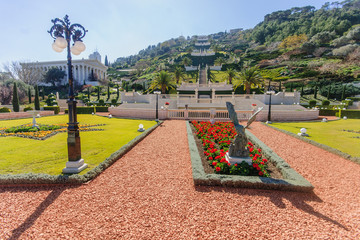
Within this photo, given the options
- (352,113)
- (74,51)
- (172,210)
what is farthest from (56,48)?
(352,113)

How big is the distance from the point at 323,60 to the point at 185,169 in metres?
76.8

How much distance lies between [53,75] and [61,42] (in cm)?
8396

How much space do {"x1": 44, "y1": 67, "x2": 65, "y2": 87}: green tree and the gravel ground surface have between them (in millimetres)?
84246

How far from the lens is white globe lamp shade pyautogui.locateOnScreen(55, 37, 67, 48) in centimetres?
559

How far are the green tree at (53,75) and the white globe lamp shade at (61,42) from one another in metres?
83.4

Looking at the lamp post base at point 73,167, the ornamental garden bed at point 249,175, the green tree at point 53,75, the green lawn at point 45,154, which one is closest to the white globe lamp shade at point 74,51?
the lamp post base at point 73,167

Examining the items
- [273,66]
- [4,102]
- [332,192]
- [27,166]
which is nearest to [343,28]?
[273,66]

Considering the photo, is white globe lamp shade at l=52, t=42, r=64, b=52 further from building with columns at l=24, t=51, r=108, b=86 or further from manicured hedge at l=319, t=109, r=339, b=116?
building with columns at l=24, t=51, r=108, b=86

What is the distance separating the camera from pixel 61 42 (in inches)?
222

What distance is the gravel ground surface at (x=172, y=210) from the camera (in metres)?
3.67

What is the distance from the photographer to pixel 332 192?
5.48 metres

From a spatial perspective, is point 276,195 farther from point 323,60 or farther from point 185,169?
point 323,60

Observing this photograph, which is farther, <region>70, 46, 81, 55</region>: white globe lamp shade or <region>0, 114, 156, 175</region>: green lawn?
<region>0, 114, 156, 175</region>: green lawn

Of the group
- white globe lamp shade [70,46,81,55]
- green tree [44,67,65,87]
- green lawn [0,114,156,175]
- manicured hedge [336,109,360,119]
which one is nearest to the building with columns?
green tree [44,67,65,87]
